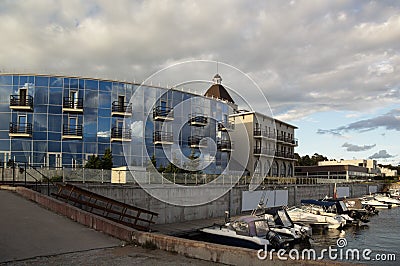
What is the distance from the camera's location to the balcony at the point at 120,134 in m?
45.7

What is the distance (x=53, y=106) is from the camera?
145 ft

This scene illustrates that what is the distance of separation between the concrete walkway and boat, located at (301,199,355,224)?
29062 mm

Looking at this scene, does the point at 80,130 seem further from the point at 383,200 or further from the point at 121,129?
the point at 383,200

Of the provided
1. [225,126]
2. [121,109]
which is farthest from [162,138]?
[225,126]

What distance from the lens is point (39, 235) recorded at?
41.2 feet

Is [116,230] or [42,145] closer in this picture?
[116,230]

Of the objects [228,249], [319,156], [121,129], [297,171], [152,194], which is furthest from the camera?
[319,156]

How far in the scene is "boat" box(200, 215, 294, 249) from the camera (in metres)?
23.1

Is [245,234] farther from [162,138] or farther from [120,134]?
[120,134]

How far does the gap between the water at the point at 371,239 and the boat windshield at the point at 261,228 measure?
12.6 feet

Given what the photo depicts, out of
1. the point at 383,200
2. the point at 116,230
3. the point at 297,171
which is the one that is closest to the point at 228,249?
the point at 116,230

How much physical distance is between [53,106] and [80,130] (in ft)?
13.1

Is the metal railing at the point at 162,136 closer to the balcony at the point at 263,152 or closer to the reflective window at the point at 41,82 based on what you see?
the reflective window at the point at 41,82

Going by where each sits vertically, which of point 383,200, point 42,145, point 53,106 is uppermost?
point 53,106
